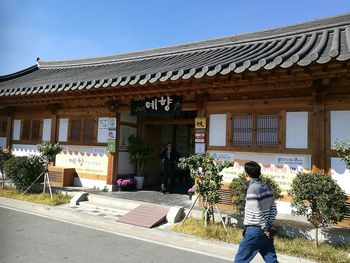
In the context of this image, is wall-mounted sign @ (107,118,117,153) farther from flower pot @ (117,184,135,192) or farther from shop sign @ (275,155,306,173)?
shop sign @ (275,155,306,173)

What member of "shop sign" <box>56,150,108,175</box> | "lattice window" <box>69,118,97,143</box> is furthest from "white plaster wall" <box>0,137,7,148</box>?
"lattice window" <box>69,118,97,143</box>

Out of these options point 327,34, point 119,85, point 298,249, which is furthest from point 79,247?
point 327,34

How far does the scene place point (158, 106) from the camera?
427 inches

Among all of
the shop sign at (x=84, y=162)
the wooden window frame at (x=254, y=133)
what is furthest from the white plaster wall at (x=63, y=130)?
the wooden window frame at (x=254, y=133)

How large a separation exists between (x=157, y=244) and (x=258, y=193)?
3.13 metres

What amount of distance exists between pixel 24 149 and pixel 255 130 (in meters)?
10.6

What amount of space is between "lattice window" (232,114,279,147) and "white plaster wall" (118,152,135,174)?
471 cm

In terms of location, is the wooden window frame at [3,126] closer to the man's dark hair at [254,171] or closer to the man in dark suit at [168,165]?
the man in dark suit at [168,165]

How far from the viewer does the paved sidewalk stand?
258 inches

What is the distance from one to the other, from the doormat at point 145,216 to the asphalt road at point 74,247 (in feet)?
3.32

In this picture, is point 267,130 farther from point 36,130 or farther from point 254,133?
point 36,130

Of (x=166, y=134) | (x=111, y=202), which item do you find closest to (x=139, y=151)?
(x=166, y=134)

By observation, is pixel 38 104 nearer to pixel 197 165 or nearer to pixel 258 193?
pixel 197 165

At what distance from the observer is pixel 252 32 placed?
12602mm
